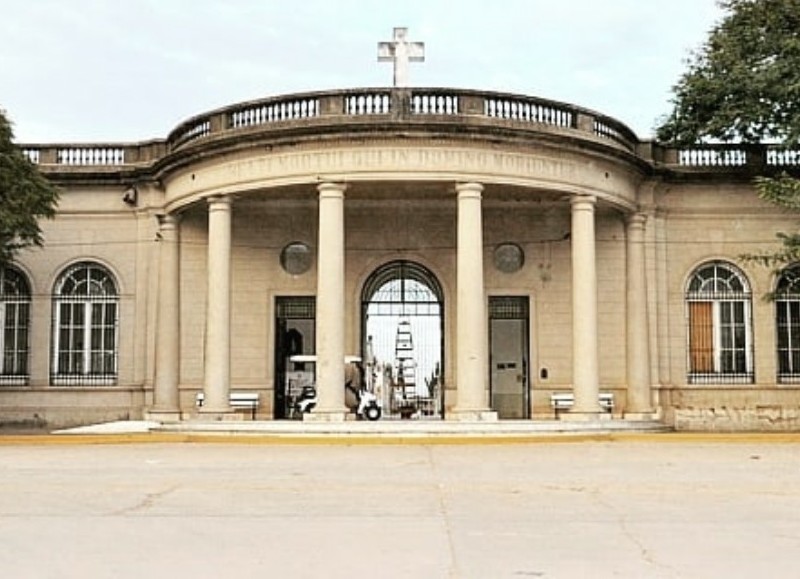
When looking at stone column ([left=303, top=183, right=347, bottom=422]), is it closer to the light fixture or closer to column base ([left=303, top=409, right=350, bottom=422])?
column base ([left=303, top=409, right=350, bottom=422])

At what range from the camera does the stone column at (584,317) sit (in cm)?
2248

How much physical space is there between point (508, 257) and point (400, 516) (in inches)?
674

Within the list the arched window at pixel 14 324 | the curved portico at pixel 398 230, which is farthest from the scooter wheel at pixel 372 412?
the arched window at pixel 14 324

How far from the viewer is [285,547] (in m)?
7.78

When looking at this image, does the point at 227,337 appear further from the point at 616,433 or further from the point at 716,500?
the point at 716,500

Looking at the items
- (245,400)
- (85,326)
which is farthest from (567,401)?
(85,326)

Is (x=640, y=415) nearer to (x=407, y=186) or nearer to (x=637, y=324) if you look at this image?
(x=637, y=324)

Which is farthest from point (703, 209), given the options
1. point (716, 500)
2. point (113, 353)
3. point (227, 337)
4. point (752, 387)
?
point (716, 500)

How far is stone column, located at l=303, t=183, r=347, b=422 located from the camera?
2119cm

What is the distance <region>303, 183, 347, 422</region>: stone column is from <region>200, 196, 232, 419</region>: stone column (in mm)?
2147

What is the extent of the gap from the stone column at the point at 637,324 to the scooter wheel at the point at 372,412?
17.7 feet

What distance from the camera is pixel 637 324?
25172 millimetres

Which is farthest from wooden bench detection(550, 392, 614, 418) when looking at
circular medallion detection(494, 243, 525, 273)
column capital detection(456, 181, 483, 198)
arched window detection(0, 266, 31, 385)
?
arched window detection(0, 266, 31, 385)

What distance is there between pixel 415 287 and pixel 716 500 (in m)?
16.3
